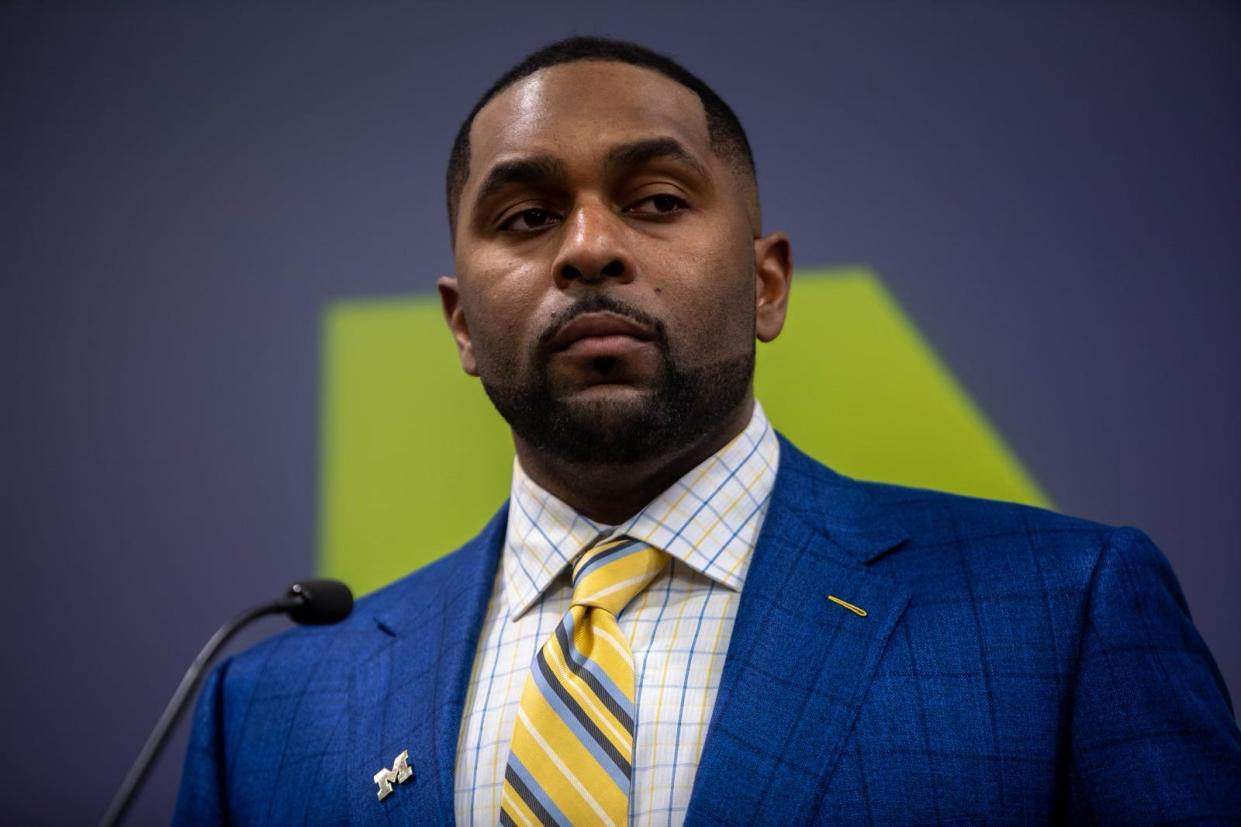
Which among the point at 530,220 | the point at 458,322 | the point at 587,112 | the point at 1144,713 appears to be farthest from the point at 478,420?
the point at 1144,713

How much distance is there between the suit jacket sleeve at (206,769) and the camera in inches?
57.0

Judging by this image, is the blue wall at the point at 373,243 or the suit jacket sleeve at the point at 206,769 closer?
the suit jacket sleeve at the point at 206,769

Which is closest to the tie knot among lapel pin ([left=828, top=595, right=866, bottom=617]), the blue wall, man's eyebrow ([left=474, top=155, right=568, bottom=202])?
lapel pin ([left=828, top=595, right=866, bottom=617])

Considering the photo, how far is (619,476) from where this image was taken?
1343 mm

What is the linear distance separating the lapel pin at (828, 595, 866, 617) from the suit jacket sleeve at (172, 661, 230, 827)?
0.94 meters

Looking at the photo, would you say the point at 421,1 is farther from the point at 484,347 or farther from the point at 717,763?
the point at 717,763

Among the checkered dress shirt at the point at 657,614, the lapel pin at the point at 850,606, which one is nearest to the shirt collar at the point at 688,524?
the checkered dress shirt at the point at 657,614

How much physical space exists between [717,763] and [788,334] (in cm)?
97

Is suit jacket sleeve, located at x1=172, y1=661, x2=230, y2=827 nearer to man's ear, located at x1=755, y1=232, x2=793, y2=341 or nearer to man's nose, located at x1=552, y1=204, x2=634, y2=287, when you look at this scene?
man's nose, located at x1=552, y1=204, x2=634, y2=287

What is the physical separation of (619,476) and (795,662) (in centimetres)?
35

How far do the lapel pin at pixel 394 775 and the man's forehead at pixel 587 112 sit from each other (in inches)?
30.9

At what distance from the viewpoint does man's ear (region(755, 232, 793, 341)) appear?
1.48 meters

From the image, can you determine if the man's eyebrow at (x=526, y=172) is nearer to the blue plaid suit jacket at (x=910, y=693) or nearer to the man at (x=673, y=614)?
the man at (x=673, y=614)

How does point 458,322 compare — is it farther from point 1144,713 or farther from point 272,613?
point 1144,713
